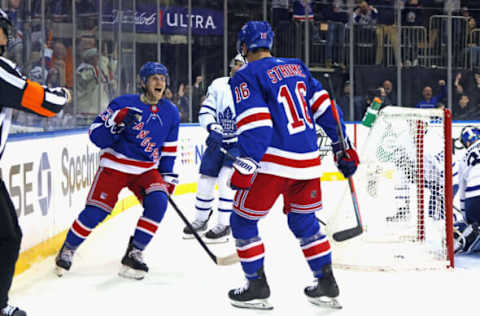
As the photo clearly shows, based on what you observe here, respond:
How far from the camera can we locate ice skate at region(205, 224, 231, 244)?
452cm

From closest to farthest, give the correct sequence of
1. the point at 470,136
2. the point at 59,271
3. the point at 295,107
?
the point at 295,107, the point at 59,271, the point at 470,136

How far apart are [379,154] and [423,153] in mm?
238

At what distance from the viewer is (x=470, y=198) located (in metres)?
3.83

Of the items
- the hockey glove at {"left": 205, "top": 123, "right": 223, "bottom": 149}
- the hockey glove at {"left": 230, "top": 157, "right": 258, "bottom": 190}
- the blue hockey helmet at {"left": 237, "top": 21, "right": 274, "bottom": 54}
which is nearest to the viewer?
the hockey glove at {"left": 230, "top": 157, "right": 258, "bottom": 190}

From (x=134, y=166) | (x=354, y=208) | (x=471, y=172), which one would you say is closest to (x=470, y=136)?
(x=471, y=172)

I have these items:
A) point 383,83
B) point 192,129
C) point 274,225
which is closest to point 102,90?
point 192,129

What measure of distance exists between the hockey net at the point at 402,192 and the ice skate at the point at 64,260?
1.33 metres

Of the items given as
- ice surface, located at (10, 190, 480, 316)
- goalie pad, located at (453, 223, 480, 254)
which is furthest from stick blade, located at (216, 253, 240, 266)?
goalie pad, located at (453, 223, 480, 254)

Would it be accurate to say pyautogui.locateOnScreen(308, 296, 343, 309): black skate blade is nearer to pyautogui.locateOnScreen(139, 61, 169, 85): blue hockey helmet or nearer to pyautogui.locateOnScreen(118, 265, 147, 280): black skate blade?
pyautogui.locateOnScreen(118, 265, 147, 280): black skate blade

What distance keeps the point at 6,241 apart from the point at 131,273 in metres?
1.09

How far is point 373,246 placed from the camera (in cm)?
397

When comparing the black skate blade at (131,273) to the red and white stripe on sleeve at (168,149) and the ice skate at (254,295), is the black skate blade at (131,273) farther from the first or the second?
the ice skate at (254,295)

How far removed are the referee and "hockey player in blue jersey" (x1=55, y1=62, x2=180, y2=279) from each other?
0.94 meters

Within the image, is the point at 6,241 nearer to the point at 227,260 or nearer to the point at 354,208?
the point at 227,260
